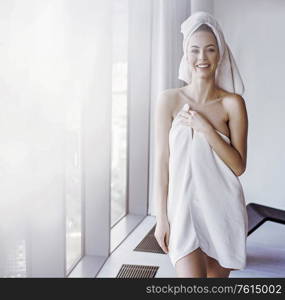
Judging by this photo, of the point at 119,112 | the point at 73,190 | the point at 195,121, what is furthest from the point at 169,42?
the point at 195,121

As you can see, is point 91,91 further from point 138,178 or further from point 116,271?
point 138,178

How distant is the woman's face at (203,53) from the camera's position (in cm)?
131

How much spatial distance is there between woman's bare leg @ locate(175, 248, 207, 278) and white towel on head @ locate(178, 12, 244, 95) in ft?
1.84

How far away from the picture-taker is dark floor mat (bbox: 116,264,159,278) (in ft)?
9.19

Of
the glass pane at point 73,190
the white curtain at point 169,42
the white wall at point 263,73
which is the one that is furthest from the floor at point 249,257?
the white curtain at point 169,42

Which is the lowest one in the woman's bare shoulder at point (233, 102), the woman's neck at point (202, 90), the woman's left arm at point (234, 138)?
the woman's left arm at point (234, 138)

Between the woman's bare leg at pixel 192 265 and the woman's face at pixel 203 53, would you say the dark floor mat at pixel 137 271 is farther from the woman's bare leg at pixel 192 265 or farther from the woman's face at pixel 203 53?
the woman's face at pixel 203 53

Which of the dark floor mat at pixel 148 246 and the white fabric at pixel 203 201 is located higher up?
the white fabric at pixel 203 201

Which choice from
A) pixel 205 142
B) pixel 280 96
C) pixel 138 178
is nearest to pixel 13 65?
pixel 205 142

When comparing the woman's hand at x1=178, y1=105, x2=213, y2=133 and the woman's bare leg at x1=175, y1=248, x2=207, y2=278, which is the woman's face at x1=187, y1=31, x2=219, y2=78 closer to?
the woman's hand at x1=178, y1=105, x2=213, y2=133

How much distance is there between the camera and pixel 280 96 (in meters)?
4.47

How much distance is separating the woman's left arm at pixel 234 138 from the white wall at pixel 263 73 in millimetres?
3298

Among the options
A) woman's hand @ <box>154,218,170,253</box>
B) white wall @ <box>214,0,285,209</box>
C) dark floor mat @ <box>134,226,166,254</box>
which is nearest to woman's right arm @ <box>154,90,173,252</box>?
woman's hand @ <box>154,218,170,253</box>

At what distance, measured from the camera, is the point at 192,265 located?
1348 mm
